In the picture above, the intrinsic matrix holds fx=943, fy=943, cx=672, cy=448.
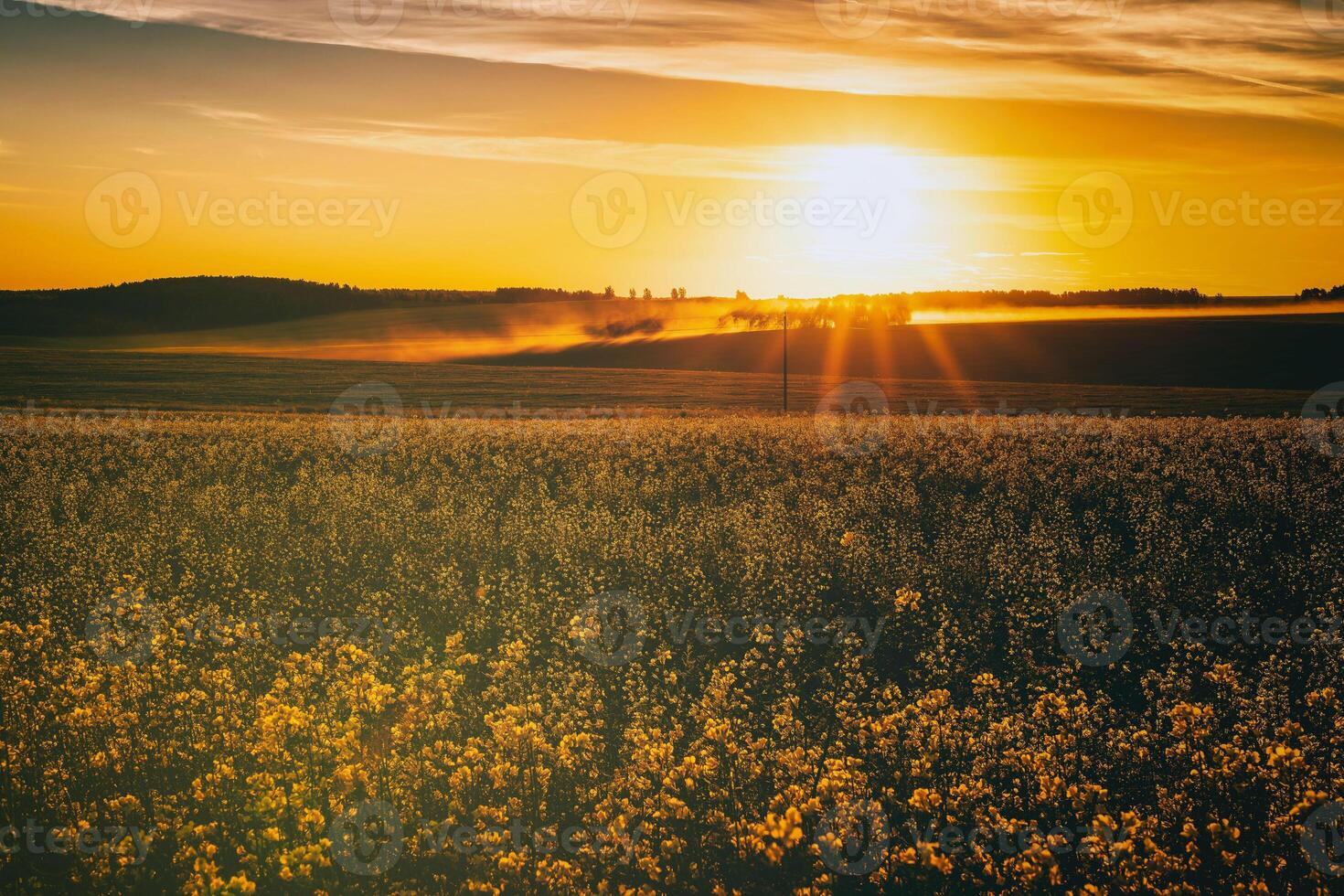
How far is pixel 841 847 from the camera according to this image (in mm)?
6457

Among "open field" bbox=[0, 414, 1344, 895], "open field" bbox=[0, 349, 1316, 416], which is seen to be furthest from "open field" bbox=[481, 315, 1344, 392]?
"open field" bbox=[0, 414, 1344, 895]

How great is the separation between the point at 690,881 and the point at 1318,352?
81624 millimetres

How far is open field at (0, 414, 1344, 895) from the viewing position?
6.60m

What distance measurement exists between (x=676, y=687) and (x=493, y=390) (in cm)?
5138

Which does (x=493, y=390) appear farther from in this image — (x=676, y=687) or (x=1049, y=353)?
(x=676, y=687)

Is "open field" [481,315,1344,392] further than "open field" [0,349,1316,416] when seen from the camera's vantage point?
Yes

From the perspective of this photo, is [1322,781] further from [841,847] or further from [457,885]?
[457,885]

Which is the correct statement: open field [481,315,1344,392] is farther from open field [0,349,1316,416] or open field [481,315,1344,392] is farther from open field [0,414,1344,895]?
open field [0,414,1344,895]

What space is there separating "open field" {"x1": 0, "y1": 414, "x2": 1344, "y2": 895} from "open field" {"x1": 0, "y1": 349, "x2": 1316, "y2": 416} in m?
33.1

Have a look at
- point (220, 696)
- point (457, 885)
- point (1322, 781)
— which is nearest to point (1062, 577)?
point (1322, 781)

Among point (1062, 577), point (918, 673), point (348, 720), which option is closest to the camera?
point (348, 720)

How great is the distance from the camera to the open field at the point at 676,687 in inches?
260

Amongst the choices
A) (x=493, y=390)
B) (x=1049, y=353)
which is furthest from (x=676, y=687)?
(x=1049, y=353)

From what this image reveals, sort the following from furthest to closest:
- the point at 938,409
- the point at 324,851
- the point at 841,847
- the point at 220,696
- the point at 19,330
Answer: the point at 19,330 → the point at 938,409 → the point at 220,696 → the point at 324,851 → the point at 841,847
